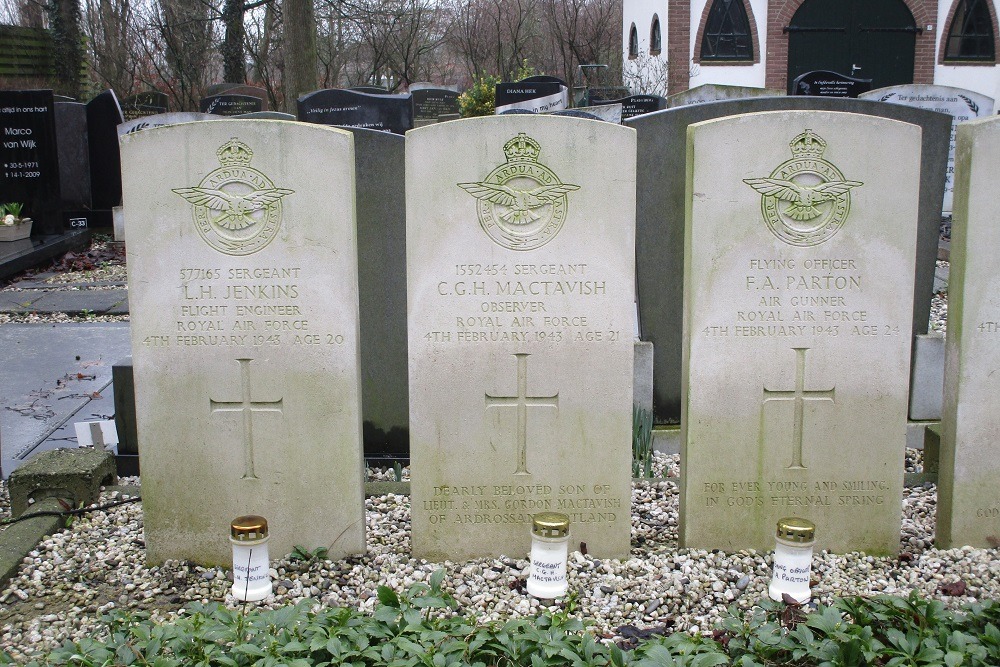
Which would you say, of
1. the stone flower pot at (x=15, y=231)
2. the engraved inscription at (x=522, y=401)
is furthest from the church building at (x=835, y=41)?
the engraved inscription at (x=522, y=401)

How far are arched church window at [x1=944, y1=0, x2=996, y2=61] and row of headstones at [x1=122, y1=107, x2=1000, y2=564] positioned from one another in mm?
21418

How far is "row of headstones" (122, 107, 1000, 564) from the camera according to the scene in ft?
12.1

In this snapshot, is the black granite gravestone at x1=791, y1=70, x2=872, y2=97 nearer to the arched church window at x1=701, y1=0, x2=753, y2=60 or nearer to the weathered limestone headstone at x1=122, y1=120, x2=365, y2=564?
the arched church window at x1=701, y1=0, x2=753, y2=60

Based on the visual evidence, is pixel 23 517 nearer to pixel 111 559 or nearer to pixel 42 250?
pixel 111 559

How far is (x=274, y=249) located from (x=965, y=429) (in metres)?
2.82

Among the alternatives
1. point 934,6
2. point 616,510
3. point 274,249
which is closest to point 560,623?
point 616,510

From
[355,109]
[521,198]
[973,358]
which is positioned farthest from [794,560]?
[355,109]

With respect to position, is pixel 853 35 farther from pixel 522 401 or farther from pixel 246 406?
pixel 246 406

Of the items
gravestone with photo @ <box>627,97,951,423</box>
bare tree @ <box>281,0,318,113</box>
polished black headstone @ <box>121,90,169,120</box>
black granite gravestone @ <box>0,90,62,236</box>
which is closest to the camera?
gravestone with photo @ <box>627,97,951,423</box>

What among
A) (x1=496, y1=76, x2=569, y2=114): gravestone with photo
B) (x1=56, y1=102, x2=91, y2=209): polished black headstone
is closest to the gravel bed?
(x1=56, y1=102, x2=91, y2=209): polished black headstone

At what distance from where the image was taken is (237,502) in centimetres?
386

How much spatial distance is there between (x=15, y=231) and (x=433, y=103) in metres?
8.31

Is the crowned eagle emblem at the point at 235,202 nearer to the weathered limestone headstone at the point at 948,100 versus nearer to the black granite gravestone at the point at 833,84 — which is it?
the weathered limestone headstone at the point at 948,100

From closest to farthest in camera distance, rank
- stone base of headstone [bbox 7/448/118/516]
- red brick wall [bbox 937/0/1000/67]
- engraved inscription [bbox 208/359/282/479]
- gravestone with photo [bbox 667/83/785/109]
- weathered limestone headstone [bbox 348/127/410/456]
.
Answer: engraved inscription [bbox 208/359/282/479], stone base of headstone [bbox 7/448/118/516], weathered limestone headstone [bbox 348/127/410/456], gravestone with photo [bbox 667/83/785/109], red brick wall [bbox 937/0/1000/67]
